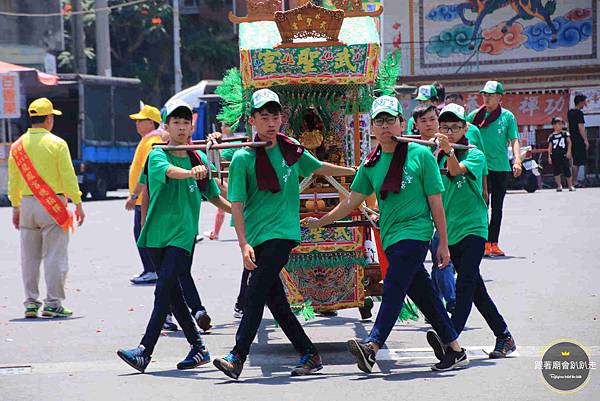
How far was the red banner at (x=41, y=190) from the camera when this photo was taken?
35.7ft

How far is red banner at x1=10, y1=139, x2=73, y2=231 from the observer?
428 inches

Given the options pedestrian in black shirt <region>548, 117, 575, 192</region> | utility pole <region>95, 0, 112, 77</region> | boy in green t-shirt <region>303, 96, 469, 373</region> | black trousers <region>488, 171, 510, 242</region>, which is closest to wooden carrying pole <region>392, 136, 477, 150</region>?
boy in green t-shirt <region>303, 96, 469, 373</region>

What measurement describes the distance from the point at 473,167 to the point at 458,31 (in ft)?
83.3

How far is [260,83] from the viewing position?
865 cm

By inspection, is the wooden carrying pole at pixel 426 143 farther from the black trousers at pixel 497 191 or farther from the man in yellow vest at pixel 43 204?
the black trousers at pixel 497 191

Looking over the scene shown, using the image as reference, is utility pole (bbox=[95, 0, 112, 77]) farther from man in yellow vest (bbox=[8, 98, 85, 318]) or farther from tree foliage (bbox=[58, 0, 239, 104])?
man in yellow vest (bbox=[8, 98, 85, 318])

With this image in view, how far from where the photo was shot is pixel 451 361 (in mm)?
7816

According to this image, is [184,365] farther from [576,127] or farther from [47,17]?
[47,17]

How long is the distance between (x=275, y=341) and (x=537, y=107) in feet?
76.9

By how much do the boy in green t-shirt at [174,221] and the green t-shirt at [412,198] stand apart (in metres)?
1.24

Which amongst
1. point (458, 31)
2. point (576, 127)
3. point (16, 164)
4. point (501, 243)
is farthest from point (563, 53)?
point (16, 164)

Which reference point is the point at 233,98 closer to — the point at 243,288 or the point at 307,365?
the point at 243,288

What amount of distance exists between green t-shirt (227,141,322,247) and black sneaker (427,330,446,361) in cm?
108

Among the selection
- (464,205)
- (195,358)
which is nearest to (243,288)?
(195,358)
